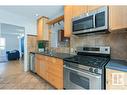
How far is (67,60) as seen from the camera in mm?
2297

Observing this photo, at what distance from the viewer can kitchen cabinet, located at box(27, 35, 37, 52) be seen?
4.99m

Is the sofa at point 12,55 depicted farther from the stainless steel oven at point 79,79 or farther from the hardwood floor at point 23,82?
the stainless steel oven at point 79,79

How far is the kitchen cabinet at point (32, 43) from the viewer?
4.99 metres

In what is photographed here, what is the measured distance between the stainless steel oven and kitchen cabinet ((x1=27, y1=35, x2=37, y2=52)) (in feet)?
10.0

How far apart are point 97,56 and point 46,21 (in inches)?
115

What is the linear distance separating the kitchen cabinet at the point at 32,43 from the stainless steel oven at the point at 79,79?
120 inches

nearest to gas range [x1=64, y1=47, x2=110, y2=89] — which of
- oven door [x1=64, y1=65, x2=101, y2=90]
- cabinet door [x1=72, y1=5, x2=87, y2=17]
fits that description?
oven door [x1=64, y1=65, x2=101, y2=90]

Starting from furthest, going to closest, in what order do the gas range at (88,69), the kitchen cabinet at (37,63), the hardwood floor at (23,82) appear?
the kitchen cabinet at (37,63), the hardwood floor at (23,82), the gas range at (88,69)

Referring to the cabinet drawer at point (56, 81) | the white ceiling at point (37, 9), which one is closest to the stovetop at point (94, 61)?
the cabinet drawer at point (56, 81)

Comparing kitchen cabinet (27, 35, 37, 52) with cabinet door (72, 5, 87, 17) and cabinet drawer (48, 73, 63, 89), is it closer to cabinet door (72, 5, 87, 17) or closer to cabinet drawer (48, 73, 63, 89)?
cabinet drawer (48, 73, 63, 89)

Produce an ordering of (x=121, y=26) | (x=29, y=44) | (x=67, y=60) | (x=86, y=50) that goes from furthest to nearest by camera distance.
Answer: (x=29, y=44)
(x=86, y=50)
(x=67, y=60)
(x=121, y=26)
